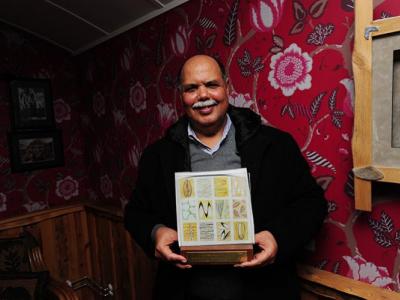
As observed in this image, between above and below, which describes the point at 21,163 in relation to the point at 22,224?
above

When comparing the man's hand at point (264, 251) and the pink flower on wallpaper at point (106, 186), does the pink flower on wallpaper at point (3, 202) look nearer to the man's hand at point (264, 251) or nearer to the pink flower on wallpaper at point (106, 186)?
the pink flower on wallpaper at point (106, 186)

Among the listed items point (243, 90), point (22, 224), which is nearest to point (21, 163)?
point (22, 224)

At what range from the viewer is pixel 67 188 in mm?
2344

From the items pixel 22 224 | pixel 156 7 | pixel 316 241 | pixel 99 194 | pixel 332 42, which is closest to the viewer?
pixel 332 42

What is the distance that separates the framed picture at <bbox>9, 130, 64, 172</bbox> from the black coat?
131 centimetres

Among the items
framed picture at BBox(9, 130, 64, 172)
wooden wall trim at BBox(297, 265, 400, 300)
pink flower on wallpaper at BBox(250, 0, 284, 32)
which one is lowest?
wooden wall trim at BBox(297, 265, 400, 300)

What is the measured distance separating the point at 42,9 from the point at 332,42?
147 cm

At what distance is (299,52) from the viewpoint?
3.67 feet

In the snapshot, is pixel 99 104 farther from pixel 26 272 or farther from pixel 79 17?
pixel 26 272

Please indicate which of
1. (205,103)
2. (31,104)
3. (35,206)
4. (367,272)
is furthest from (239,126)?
(35,206)

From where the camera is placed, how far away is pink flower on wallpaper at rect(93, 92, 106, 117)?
215cm

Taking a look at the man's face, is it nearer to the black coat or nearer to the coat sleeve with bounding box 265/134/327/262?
the black coat

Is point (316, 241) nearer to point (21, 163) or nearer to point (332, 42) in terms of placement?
point (332, 42)

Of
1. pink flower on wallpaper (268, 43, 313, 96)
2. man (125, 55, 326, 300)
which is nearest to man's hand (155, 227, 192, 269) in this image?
man (125, 55, 326, 300)
